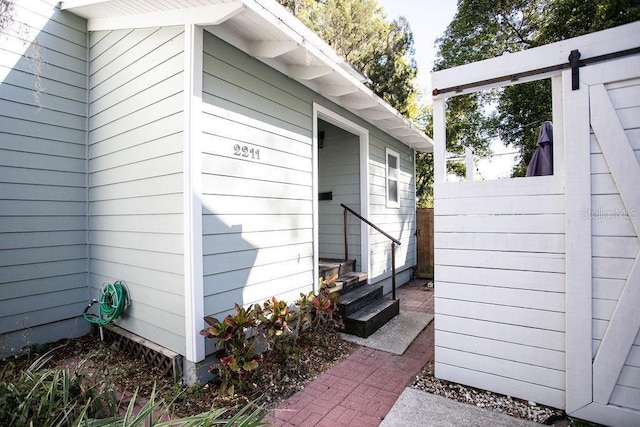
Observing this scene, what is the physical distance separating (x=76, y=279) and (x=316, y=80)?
3.70 meters

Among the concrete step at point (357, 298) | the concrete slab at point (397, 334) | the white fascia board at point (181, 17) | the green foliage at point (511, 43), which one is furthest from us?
the green foliage at point (511, 43)

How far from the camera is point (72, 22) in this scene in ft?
12.3

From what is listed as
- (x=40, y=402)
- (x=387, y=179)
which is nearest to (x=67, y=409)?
(x=40, y=402)

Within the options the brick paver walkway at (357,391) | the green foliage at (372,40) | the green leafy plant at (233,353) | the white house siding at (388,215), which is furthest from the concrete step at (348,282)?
the green foliage at (372,40)

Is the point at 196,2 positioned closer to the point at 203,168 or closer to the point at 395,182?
the point at 203,168

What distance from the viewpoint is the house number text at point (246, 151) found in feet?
10.1

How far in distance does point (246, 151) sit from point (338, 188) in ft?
8.80

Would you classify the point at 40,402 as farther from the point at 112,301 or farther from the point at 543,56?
the point at 543,56

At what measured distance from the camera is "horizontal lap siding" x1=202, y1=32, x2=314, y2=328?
287 cm

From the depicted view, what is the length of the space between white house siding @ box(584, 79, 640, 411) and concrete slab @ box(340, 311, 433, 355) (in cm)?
181

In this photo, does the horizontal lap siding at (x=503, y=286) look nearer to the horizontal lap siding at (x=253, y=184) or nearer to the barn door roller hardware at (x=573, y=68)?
the barn door roller hardware at (x=573, y=68)

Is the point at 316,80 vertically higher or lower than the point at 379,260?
higher

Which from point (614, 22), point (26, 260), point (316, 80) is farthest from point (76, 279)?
point (614, 22)

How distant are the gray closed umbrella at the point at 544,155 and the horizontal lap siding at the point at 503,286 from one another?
0.26 metres
